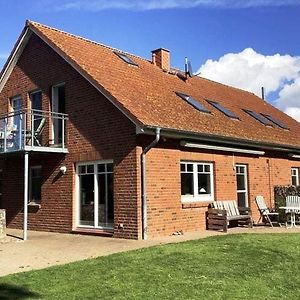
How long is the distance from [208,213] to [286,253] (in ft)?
17.7

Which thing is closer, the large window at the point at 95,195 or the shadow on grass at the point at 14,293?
the shadow on grass at the point at 14,293

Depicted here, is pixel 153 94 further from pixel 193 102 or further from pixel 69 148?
pixel 69 148

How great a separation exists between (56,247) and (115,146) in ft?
11.7

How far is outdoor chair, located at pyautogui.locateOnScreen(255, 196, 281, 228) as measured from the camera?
17.0 metres

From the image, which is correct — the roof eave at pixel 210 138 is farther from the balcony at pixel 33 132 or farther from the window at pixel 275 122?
the balcony at pixel 33 132

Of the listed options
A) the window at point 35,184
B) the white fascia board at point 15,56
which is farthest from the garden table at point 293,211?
the white fascia board at point 15,56

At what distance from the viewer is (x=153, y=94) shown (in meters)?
16.3

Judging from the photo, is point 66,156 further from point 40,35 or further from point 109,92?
point 40,35

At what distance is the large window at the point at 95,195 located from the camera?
14.4 m

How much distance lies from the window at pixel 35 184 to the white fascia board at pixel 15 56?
177 inches

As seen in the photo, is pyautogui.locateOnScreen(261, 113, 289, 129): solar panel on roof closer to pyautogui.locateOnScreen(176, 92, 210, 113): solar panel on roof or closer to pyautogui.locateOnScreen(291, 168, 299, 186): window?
pyautogui.locateOnScreen(291, 168, 299, 186): window

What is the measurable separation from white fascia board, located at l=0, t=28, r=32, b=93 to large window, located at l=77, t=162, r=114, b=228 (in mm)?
6209

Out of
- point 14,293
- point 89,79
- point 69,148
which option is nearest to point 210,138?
point 89,79

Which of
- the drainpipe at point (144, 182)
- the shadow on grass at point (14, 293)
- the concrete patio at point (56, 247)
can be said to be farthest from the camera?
the drainpipe at point (144, 182)
